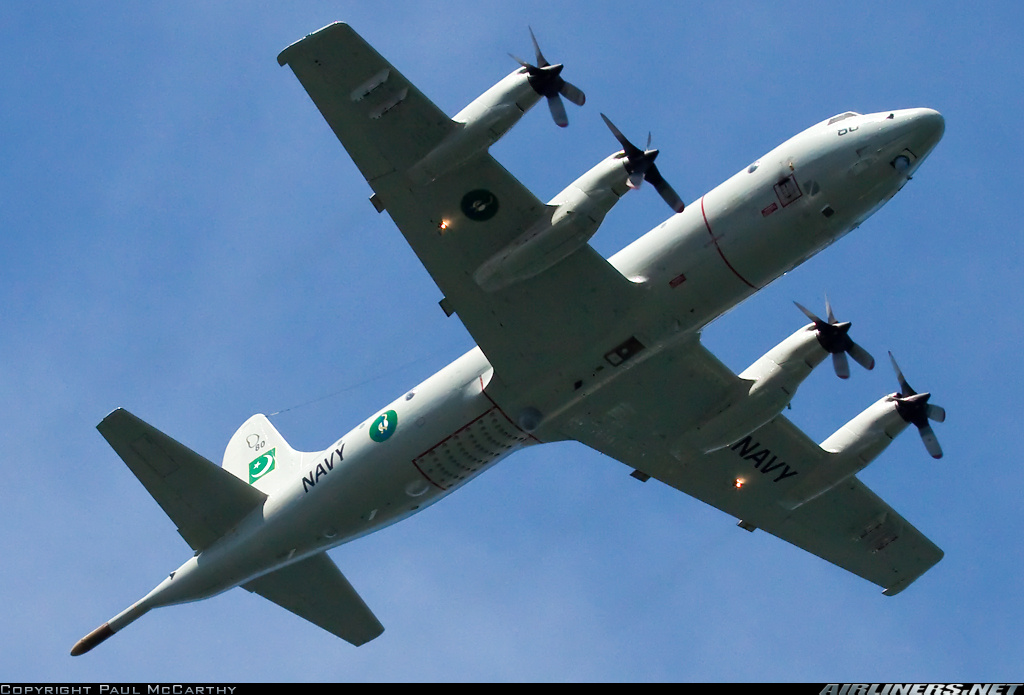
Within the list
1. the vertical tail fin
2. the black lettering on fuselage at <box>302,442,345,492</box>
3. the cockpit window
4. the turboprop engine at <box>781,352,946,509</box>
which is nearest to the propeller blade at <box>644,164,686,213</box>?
the cockpit window

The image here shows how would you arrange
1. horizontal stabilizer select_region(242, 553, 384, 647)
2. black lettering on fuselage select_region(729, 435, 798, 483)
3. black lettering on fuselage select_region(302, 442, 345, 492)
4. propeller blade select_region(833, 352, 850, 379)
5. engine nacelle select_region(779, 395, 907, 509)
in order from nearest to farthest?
propeller blade select_region(833, 352, 850, 379) → black lettering on fuselage select_region(302, 442, 345, 492) → engine nacelle select_region(779, 395, 907, 509) → black lettering on fuselage select_region(729, 435, 798, 483) → horizontal stabilizer select_region(242, 553, 384, 647)

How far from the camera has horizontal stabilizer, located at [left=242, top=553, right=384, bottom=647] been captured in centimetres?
3788

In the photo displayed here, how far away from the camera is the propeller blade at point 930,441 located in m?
35.9

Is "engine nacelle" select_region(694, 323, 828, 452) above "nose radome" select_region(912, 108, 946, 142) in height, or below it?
below

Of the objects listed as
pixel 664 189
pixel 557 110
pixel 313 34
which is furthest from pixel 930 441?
pixel 313 34

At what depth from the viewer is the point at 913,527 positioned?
39.0 m

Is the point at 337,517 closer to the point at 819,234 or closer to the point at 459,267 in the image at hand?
the point at 459,267

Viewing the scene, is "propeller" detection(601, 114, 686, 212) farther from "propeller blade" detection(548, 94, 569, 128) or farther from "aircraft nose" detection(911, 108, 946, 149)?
"aircraft nose" detection(911, 108, 946, 149)

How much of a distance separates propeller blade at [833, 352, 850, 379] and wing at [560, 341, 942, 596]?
2.90 metres

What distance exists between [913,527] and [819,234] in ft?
41.9

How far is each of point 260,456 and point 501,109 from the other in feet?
54.7

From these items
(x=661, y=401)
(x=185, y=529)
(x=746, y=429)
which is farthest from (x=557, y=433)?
(x=185, y=529)

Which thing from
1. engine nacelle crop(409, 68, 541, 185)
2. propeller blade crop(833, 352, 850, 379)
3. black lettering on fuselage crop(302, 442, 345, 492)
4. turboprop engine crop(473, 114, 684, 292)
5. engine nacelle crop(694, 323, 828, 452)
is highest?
engine nacelle crop(409, 68, 541, 185)

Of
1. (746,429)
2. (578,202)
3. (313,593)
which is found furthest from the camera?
(313,593)
